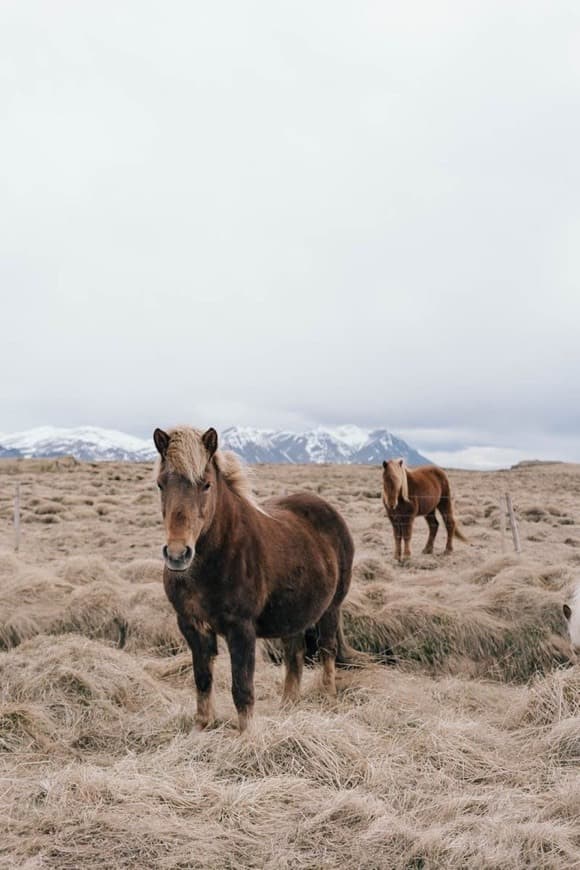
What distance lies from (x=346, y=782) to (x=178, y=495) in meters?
1.99

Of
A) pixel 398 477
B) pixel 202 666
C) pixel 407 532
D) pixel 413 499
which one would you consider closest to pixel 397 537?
pixel 407 532

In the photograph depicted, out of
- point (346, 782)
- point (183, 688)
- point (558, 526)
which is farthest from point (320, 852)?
point (558, 526)

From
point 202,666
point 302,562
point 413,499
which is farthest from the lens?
point 413,499

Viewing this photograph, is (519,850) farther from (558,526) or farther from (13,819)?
(558,526)

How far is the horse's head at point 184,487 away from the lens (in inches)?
170

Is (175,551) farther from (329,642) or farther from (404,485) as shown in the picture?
(404,485)

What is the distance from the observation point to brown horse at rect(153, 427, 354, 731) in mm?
4582

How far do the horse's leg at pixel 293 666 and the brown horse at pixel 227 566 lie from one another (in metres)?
0.01

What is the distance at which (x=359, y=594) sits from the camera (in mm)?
8867

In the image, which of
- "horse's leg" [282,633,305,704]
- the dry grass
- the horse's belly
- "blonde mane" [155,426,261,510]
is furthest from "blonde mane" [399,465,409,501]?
"blonde mane" [155,426,261,510]

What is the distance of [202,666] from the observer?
4996 mm

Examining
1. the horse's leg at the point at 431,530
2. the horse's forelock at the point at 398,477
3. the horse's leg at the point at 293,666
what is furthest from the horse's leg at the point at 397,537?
the horse's leg at the point at 293,666

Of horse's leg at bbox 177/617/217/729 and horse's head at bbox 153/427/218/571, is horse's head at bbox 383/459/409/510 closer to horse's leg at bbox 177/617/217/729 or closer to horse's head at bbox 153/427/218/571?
horse's leg at bbox 177/617/217/729

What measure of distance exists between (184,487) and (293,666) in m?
2.37
